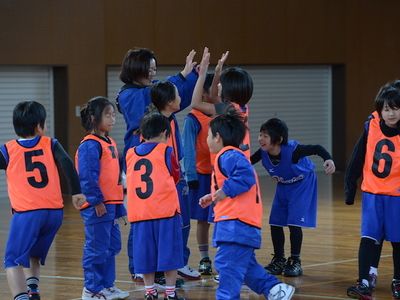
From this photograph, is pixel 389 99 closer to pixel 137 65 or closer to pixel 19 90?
pixel 137 65

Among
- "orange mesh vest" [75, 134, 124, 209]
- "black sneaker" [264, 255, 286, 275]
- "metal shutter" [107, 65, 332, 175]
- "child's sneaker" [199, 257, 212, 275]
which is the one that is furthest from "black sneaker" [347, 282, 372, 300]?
"metal shutter" [107, 65, 332, 175]

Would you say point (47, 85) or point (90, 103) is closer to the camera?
point (90, 103)

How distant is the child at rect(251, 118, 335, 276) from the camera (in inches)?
321

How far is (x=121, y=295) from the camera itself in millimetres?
7219

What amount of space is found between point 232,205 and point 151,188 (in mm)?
831

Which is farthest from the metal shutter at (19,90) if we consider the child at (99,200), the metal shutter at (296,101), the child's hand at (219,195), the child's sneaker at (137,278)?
the child's hand at (219,195)

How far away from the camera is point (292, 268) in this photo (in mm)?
8055

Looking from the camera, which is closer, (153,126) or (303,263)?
(153,126)

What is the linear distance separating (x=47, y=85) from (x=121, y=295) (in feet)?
30.2

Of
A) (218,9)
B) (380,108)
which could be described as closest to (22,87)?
(218,9)

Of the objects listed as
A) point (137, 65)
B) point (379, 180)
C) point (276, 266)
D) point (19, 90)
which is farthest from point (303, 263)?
point (19, 90)

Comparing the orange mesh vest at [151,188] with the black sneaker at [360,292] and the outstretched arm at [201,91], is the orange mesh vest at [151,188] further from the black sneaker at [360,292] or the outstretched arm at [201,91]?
the black sneaker at [360,292]

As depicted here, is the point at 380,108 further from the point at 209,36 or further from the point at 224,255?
the point at 209,36

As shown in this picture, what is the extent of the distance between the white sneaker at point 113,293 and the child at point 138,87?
532 mm
